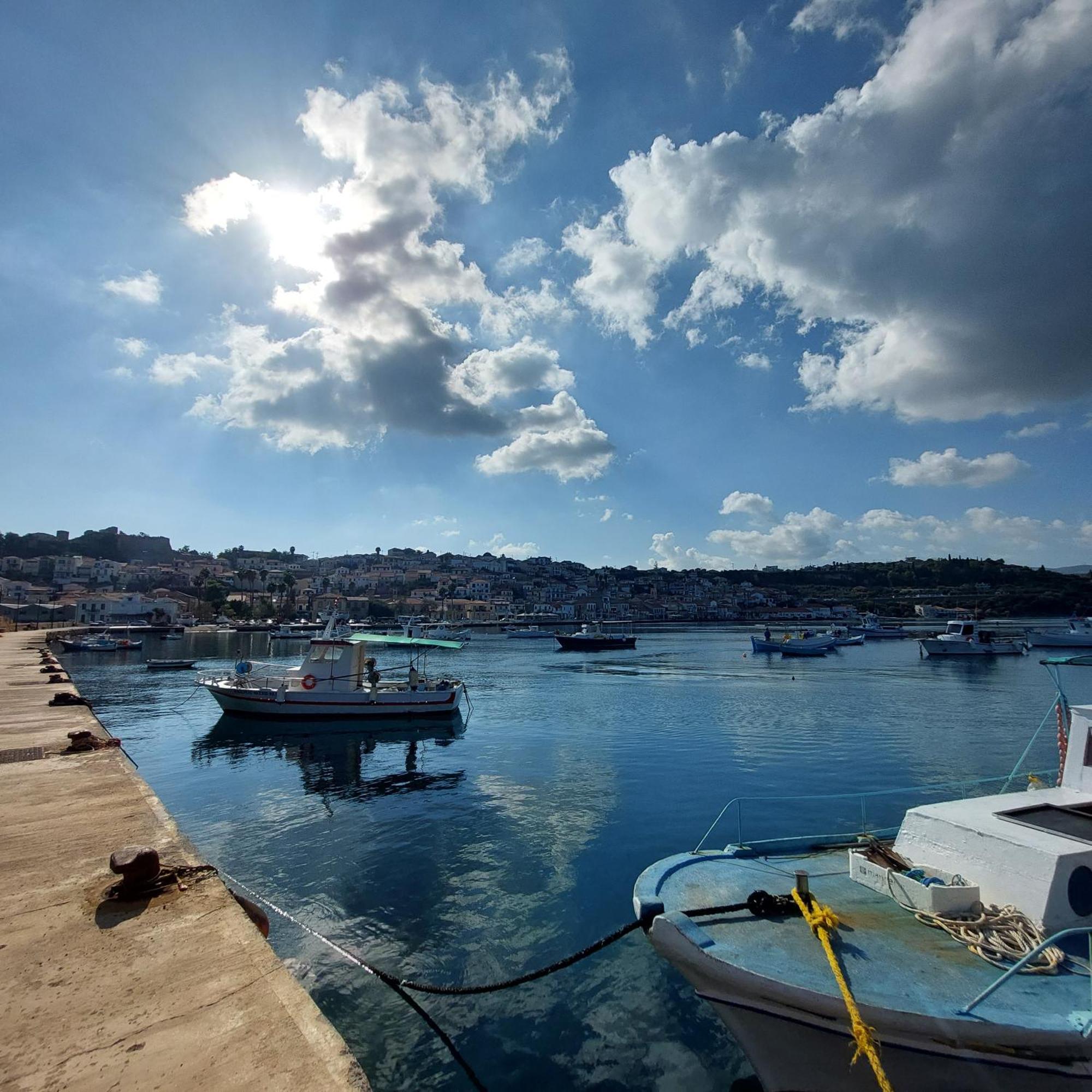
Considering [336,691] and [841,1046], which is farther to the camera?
[336,691]

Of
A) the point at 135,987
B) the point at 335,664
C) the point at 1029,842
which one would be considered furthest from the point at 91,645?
the point at 1029,842

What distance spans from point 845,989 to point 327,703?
990 inches

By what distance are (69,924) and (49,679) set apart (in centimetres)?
2349

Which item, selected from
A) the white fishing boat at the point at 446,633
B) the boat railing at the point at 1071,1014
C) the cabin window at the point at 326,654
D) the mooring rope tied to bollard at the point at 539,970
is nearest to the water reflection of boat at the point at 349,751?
the cabin window at the point at 326,654

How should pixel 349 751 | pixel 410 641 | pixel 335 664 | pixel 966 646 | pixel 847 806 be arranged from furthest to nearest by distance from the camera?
pixel 966 646 → pixel 335 664 → pixel 410 641 → pixel 349 751 → pixel 847 806

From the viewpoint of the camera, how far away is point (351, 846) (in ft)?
44.0

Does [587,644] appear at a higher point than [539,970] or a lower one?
lower

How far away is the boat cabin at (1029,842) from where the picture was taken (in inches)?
238

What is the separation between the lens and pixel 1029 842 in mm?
6391

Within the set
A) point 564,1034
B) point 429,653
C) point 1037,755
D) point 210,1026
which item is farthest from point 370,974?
point 429,653

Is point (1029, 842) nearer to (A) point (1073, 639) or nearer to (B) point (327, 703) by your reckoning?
(B) point (327, 703)

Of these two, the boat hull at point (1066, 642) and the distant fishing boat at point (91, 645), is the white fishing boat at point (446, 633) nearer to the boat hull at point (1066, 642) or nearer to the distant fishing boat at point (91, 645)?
the distant fishing boat at point (91, 645)

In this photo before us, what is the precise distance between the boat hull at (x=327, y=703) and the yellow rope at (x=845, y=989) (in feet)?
74.9

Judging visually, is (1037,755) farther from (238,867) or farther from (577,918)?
(238,867)
